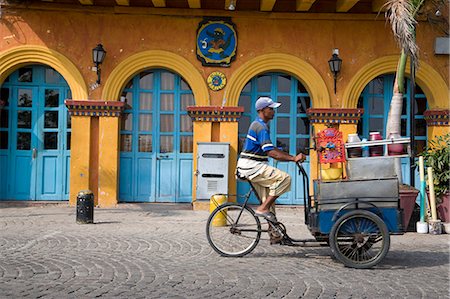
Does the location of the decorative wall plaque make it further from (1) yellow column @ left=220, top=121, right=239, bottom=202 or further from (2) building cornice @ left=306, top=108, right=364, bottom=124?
(2) building cornice @ left=306, top=108, right=364, bottom=124

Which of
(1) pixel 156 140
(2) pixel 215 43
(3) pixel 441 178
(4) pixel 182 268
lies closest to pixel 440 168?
(3) pixel 441 178

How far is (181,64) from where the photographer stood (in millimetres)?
11586

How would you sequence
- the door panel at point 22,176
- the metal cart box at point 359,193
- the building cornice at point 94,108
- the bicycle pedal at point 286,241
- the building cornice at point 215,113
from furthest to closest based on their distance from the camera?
the door panel at point 22,176 < the building cornice at point 215,113 < the building cornice at point 94,108 < the bicycle pedal at point 286,241 < the metal cart box at point 359,193

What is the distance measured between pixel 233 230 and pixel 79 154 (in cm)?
638

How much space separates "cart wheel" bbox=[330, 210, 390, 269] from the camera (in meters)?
5.52

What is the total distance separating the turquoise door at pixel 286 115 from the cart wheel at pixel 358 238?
20.8ft

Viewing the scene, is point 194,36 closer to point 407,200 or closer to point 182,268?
point 407,200

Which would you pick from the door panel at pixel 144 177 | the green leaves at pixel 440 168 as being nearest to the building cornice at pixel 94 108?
the door panel at pixel 144 177

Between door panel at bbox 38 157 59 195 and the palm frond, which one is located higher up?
the palm frond

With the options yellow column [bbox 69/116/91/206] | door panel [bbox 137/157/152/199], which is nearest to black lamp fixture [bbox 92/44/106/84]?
yellow column [bbox 69/116/91/206]

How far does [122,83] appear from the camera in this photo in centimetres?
1154

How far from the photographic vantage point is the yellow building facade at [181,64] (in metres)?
11.5

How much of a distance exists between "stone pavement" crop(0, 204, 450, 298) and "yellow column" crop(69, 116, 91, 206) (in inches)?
115

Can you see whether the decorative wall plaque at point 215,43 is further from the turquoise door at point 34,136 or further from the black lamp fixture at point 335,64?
the turquoise door at point 34,136
